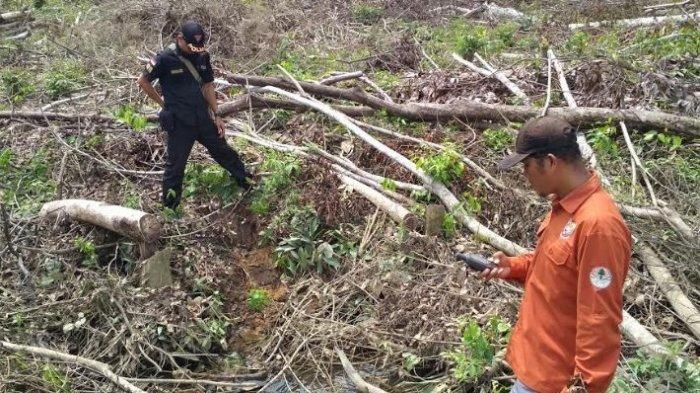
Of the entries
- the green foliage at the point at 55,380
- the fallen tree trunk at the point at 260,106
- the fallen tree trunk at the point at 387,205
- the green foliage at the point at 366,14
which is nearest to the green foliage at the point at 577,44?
the fallen tree trunk at the point at 260,106

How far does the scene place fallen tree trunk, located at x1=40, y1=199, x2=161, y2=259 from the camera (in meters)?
5.36

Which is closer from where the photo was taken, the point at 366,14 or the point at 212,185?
the point at 212,185

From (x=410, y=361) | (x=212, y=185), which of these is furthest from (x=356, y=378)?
(x=212, y=185)

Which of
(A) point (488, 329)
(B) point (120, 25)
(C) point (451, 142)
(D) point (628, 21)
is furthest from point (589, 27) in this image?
(B) point (120, 25)

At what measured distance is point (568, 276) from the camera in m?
2.38

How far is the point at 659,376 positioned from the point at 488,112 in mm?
3570

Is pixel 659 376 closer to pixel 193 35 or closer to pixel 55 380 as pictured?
pixel 55 380

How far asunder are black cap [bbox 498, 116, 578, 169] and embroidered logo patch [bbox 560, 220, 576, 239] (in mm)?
259

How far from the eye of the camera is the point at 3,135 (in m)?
7.63

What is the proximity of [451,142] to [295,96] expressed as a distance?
1.87 metres

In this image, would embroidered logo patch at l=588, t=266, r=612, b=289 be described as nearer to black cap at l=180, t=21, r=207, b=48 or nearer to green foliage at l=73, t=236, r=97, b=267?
black cap at l=180, t=21, r=207, b=48

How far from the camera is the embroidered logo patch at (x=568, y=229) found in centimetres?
233

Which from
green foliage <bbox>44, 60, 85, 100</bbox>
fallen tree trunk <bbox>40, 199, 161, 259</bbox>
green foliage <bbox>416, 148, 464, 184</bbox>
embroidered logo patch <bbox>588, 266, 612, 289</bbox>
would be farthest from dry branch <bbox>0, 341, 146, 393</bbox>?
green foliage <bbox>44, 60, 85, 100</bbox>

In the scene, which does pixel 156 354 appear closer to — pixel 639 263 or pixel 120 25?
pixel 639 263
